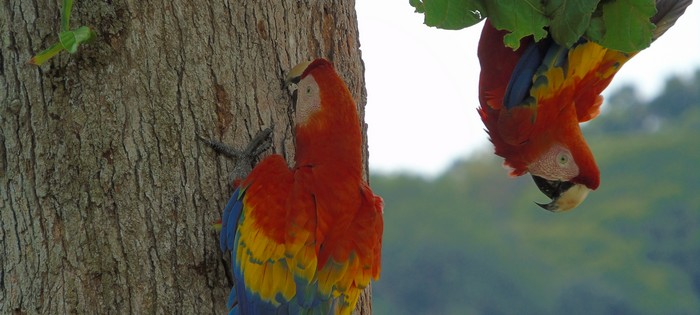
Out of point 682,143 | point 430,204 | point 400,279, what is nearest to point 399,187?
point 430,204

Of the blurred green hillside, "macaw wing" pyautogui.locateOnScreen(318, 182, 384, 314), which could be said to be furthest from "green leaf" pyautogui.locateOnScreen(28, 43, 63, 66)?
the blurred green hillside

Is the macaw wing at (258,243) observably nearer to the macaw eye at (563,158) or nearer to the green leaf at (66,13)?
the green leaf at (66,13)

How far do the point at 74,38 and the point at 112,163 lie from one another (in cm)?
36

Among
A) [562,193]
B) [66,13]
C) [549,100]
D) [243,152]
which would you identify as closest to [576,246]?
[562,193]

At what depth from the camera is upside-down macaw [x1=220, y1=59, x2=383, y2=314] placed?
103 inches

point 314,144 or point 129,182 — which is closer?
point 129,182

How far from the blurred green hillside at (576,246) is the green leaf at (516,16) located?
22.4m

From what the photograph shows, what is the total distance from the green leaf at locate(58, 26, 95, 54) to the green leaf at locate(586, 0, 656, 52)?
1456mm

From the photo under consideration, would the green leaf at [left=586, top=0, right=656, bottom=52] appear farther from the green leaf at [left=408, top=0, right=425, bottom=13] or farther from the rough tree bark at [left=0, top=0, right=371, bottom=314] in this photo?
the rough tree bark at [left=0, top=0, right=371, bottom=314]

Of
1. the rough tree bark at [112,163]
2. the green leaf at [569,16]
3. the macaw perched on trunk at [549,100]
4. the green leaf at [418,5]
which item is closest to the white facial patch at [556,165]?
the macaw perched on trunk at [549,100]

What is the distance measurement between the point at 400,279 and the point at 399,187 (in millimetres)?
6731

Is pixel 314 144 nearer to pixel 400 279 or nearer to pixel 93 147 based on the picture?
pixel 93 147

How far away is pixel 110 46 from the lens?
2.58 m

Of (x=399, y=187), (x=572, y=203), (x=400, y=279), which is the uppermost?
(x=572, y=203)
